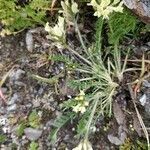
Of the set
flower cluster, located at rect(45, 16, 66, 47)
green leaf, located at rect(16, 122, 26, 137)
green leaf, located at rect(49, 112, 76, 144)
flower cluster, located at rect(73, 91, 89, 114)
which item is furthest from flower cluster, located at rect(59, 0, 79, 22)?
green leaf, located at rect(16, 122, 26, 137)

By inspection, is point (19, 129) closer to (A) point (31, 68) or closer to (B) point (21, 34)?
(A) point (31, 68)

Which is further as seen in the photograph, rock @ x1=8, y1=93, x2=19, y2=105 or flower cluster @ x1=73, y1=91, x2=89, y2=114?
rock @ x1=8, y1=93, x2=19, y2=105


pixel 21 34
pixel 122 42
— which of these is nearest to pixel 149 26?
pixel 122 42

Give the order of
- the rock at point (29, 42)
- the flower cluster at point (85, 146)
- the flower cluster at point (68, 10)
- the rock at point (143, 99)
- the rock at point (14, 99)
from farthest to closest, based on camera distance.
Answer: the rock at point (29, 42) → the rock at point (14, 99) → the rock at point (143, 99) → the flower cluster at point (68, 10) → the flower cluster at point (85, 146)

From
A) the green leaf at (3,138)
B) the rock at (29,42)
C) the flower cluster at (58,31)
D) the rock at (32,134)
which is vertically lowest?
the rock at (32,134)

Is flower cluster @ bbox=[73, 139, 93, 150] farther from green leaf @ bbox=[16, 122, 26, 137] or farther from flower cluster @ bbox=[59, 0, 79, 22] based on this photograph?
flower cluster @ bbox=[59, 0, 79, 22]

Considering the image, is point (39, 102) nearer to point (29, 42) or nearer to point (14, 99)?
point (14, 99)

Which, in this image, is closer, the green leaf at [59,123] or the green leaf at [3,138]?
the green leaf at [59,123]

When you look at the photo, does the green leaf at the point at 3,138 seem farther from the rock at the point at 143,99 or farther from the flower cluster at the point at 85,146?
the rock at the point at 143,99

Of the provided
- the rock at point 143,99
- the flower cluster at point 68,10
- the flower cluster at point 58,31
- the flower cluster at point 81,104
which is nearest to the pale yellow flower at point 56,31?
the flower cluster at point 58,31

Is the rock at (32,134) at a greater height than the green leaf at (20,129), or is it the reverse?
the green leaf at (20,129)

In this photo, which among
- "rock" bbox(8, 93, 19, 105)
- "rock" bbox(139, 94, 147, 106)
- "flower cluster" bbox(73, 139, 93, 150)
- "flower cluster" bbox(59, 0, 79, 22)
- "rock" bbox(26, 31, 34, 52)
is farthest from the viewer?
"rock" bbox(26, 31, 34, 52)

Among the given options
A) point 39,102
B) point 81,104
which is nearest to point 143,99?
point 81,104
